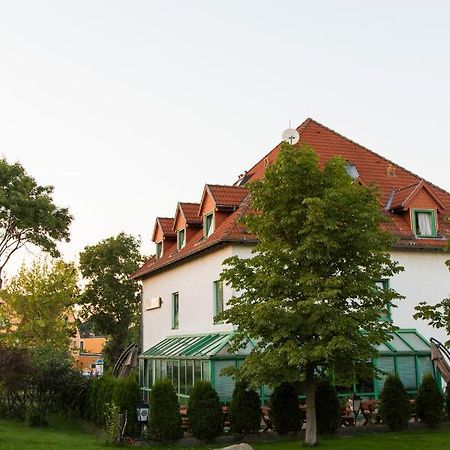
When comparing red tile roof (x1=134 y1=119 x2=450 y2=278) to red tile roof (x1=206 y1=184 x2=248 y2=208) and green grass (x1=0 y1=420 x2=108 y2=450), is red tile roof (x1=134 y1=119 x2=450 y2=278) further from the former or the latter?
green grass (x1=0 y1=420 x2=108 y2=450)

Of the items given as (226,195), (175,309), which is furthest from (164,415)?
(175,309)

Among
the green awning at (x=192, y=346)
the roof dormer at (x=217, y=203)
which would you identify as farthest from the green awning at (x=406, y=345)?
the roof dormer at (x=217, y=203)

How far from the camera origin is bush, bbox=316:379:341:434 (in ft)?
64.1

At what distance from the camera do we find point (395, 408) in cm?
2009

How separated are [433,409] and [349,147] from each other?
13.5 metres

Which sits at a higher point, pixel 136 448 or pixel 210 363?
pixel 210 363

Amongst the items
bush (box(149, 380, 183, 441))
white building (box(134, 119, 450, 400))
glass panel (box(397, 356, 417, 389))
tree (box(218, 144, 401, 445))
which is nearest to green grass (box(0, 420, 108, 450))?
bush (box(149, 380, 183, 441))

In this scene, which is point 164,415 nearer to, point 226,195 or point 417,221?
point 226,195

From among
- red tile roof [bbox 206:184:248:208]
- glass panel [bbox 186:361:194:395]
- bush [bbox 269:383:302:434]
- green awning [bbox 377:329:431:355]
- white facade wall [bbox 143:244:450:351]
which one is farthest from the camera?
red tile roof [bbox 206:184:248:208]

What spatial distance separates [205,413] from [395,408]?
19.6 ft

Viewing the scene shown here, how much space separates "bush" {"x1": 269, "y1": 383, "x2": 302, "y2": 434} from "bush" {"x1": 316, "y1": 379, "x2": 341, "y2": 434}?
63 centimetres

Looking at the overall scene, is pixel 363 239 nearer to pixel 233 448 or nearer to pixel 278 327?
pixel 278 327

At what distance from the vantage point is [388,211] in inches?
1058

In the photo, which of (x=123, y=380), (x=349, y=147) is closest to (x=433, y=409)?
(x=123, y=380)
